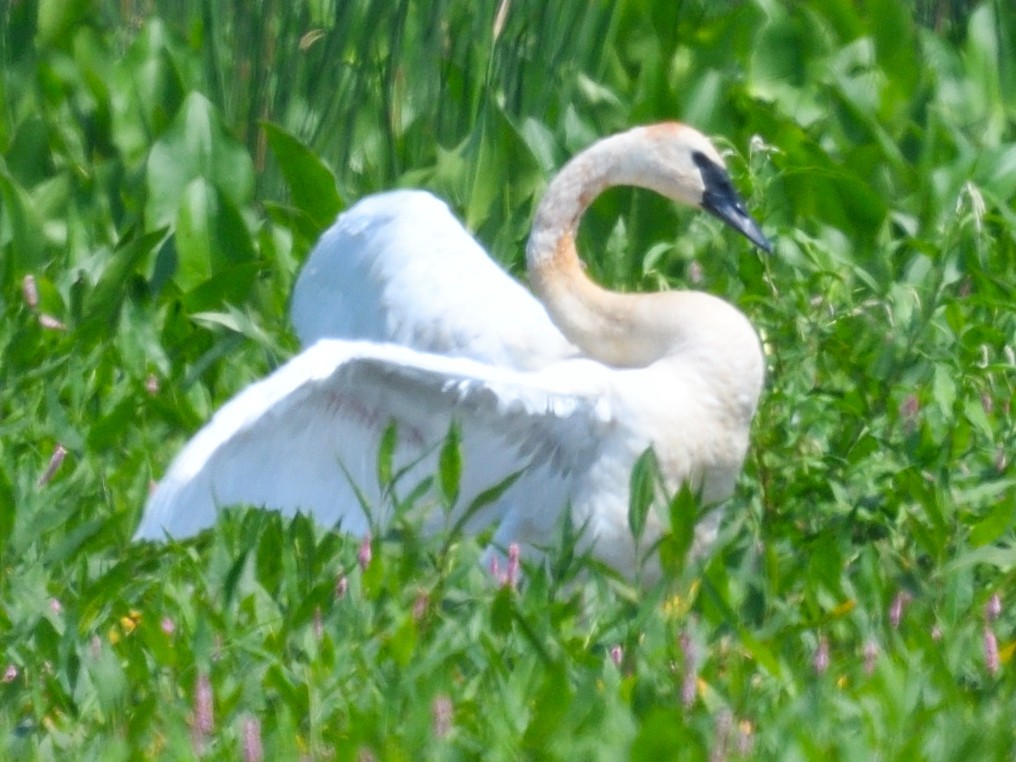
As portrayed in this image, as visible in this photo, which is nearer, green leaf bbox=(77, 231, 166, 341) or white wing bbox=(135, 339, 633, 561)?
white wing bbox=(135, 339, 633, 561)

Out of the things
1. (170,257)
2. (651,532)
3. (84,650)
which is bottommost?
(170,257)

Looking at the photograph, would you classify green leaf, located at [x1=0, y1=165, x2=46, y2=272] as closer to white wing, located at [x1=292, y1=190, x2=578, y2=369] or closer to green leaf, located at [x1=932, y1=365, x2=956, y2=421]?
white wing, located at [x1=292, y1=190, x2=578, y2=369]

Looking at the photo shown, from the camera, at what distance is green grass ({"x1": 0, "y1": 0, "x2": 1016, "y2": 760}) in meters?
2.73

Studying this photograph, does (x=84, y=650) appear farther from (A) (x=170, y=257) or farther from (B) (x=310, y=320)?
(A) (x=170, y=257)

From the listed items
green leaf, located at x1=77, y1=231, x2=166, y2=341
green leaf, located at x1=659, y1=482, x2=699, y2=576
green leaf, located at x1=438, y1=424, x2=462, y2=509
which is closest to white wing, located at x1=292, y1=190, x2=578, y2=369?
green leaf, located at x1=77, y1=231, x2=166, y2=341

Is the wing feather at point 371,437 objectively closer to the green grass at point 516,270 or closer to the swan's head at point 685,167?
the green grass at point 516,270

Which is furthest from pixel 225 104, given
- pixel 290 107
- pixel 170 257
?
pixel 170 257

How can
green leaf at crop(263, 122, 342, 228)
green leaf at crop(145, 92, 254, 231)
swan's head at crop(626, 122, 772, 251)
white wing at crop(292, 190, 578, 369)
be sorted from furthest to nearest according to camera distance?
green leaf at crop(145, 92, 254, 231) → green leaf at crop(263, 122, 342, 228) → swan's head at crop(626, 122, 772, 251) → white wing at crop(292, 190, 578, 369)

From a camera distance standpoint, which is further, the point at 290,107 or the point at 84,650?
the point at 290,107

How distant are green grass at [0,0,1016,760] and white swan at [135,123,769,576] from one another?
0.13 m

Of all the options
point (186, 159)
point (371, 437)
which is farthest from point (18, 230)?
point (371, 437)

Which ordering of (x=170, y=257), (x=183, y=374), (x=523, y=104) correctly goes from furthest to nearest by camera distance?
(x=523, y=104), (x=170, y=257), (x=183, y=374)

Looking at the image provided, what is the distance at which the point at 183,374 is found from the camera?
453 centimetres

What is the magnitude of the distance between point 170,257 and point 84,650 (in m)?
2.21
